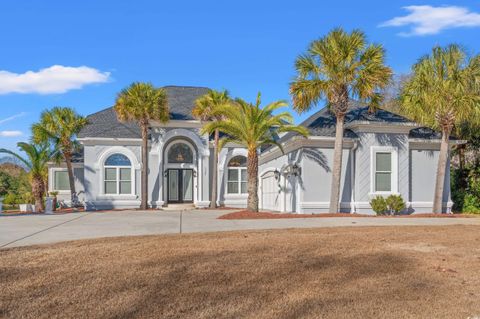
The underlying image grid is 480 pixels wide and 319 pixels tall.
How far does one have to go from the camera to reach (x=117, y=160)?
2700 cm

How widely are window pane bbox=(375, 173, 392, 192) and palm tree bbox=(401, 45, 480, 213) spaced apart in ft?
6.37

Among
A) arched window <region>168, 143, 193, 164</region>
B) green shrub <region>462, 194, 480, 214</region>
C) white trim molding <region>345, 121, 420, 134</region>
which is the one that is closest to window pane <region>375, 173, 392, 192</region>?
white trim molding <region>345, 121, 420, 134</region>

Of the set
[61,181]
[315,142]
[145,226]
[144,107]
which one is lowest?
[145,226]

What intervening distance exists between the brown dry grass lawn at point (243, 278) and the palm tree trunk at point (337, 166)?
7.79 meters

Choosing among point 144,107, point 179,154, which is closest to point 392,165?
point 144,107

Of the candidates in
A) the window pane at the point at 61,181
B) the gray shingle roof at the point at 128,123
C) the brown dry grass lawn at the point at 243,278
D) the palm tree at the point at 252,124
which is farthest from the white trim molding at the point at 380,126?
the window pane at the point at 61,181

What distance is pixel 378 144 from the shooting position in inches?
825

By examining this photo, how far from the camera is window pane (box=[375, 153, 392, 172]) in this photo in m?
20.9

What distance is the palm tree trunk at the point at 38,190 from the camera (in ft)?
84.6

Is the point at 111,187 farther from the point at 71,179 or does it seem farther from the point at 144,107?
the point at 144,107

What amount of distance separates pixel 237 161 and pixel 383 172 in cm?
993

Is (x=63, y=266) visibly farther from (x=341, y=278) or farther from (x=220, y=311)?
(x=341, y=278)

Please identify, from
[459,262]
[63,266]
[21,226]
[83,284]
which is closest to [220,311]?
[83,284]

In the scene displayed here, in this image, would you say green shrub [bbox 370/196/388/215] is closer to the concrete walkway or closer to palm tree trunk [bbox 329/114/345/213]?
palm tree trunk [bbox 329/114/345/213]
